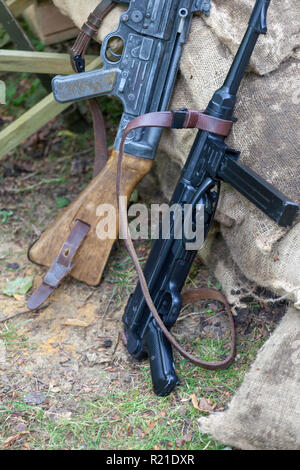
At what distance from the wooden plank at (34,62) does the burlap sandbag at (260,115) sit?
0.61 m

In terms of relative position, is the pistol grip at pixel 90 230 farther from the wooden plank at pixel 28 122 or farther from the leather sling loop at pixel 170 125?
the wooden plank at pixel 28 122

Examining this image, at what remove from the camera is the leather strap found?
7.12ft

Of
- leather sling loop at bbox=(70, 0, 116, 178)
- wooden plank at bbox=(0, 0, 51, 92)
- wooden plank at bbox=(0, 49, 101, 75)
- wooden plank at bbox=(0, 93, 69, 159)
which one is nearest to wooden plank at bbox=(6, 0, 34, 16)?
wooden plank at bbox=(0, 0, 51, 92)

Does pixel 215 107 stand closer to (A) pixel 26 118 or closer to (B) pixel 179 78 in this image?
(B) pixel 179 78

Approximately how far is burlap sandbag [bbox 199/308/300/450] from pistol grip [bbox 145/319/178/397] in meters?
0.22

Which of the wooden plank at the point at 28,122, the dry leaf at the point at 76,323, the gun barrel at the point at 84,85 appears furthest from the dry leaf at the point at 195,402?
the wooden plank at the point at 28,122

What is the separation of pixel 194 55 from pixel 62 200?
1.07 metres

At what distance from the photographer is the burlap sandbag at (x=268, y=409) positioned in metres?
1.53

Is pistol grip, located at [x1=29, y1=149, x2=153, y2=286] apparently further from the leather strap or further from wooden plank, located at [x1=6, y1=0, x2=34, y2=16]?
wooden plank, located at [x1=6, y1=0, x2=34, y2=16]

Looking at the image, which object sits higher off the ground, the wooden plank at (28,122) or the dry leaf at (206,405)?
the wooden plank at (28,122)

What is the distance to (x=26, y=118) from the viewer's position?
238 cm

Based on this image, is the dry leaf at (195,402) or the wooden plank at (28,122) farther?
the wooden plank at (28,122)

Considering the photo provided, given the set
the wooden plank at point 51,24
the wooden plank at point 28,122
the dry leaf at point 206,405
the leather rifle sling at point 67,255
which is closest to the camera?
the dry leaf at point 206,405
